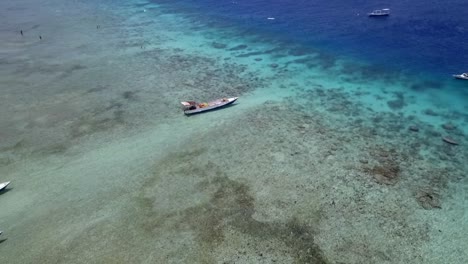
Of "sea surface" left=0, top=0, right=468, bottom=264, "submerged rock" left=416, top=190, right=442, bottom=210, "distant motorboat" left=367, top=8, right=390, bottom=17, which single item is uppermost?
"distant motorboat" left=367, top=8, right=390, bottom=17

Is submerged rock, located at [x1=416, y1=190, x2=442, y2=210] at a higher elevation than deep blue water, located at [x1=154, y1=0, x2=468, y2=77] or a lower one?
lower

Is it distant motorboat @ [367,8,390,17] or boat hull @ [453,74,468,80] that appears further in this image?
distant motorboat @ [367,8,390,17]

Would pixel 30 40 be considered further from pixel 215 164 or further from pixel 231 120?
pixel 215 164

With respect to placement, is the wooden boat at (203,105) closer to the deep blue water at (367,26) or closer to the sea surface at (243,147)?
the sea surface at (243,147)

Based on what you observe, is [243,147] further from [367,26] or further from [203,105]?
[367,26]

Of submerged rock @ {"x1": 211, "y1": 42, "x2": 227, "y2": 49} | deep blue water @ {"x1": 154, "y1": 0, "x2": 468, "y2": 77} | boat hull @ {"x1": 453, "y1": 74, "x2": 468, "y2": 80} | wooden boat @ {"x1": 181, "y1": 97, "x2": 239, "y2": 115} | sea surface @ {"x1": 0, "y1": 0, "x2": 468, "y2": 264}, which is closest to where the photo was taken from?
sea surface @ {"x1": 0, "y1": 0, "x2": 468, "y2": 264}

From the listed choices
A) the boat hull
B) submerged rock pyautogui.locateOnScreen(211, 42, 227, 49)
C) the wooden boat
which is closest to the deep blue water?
the boat hull

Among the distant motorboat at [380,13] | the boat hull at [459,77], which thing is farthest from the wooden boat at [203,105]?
the distant motorboat at [380,13]

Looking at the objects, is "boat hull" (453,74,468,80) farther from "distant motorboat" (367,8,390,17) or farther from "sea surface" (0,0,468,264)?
"distant motorboat" (367,8,390,17)
